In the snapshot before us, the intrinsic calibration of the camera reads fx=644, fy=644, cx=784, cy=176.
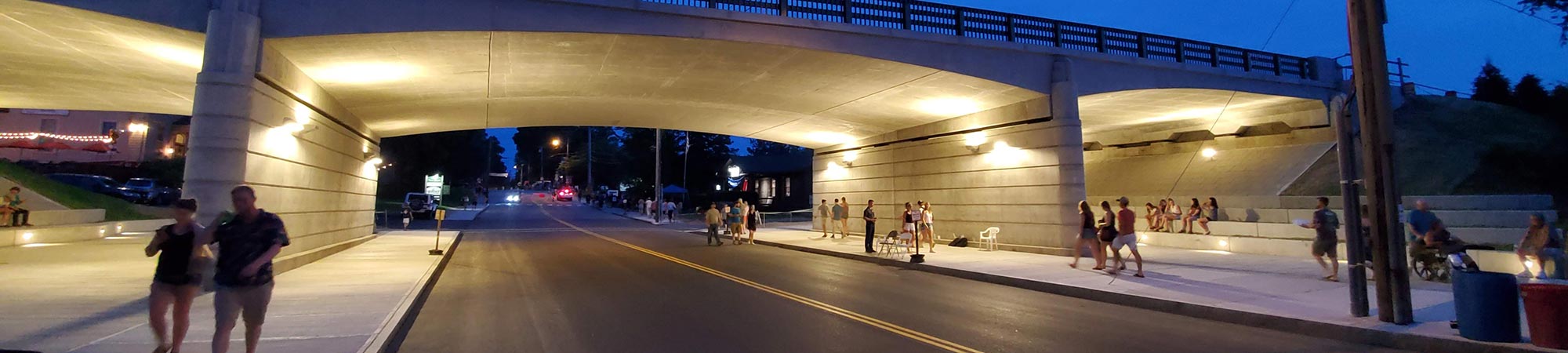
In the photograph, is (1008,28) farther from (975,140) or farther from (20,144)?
(20,144)

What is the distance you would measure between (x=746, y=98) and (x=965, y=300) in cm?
957

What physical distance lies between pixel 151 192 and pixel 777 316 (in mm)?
40720

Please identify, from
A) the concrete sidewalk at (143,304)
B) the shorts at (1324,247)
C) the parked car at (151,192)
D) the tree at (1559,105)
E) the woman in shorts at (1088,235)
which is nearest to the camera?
the concrete sidewalk at (143,304)

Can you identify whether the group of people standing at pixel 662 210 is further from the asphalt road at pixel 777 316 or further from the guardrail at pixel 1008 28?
the guardrail at pixel 1008 28

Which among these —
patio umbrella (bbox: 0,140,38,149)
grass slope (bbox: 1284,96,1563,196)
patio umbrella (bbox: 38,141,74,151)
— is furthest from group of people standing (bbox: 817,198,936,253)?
patio umbrella (bbox: 0,140,38,149)

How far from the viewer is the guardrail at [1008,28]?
13258mm

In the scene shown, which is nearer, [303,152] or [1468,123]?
[303,152]

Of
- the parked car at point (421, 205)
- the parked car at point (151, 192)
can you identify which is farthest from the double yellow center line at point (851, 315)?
the parked car at point (151, 192)

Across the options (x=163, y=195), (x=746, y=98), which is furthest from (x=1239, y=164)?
(x=163, y=195)

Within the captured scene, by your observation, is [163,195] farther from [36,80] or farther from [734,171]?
[734,171]

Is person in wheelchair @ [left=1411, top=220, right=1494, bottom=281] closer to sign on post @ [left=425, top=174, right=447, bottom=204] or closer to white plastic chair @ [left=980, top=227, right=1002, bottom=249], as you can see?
white plastic chair @ [left=980, top=227, right=1002, bottom=249]

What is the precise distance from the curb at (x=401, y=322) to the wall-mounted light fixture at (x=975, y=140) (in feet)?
41.2

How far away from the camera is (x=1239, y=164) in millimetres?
20422

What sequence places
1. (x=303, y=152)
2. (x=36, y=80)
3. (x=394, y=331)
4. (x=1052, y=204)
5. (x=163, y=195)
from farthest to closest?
(x=163, y=195) → (x=1052, y=204) → (x=36, y=80) → (x=303, y=152) → (x=394, y=331)
